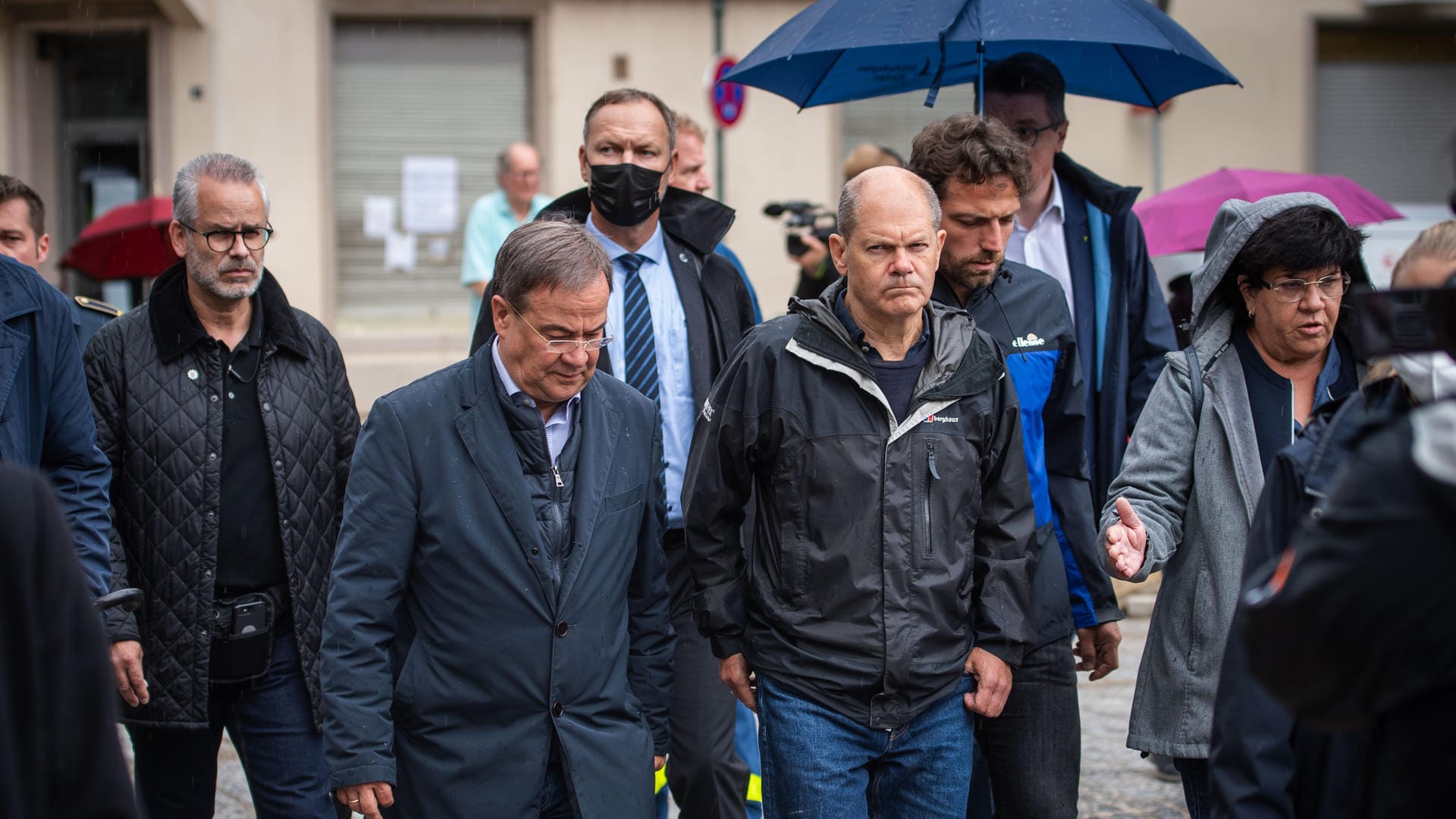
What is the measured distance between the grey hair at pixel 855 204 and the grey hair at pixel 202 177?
1.86m

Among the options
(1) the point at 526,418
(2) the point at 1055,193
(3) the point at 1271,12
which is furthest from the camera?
(3) the point at 1271,12

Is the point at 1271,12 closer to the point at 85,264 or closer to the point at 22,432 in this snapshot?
the point at 85,264

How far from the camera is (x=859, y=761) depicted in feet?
11.7

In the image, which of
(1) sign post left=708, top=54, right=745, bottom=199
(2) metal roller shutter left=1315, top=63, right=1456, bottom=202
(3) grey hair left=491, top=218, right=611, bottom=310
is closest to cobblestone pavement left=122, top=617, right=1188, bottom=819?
(3) grey hair left=491, top=218, right=611, bottom=310

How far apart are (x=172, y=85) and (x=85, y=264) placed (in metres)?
3.49

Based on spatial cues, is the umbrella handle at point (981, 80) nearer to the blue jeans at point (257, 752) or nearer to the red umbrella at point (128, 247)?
the blue jeans at point (257, 752)

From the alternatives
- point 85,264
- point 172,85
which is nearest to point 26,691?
point 85,264

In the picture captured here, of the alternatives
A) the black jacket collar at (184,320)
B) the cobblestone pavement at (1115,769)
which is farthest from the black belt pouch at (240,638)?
the cobblestone pavement at (1115,769)

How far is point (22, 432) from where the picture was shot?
12.8 feet

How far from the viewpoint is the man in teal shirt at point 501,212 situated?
29.8 feet

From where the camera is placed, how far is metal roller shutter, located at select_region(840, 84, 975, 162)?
1299 cm

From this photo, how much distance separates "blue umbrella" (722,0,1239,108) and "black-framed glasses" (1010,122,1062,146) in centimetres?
23

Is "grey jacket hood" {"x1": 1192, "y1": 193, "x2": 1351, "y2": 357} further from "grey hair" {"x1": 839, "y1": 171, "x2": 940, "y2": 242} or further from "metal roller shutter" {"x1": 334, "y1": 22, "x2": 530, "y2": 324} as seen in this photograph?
"metal roller shutter" {"x1": 334, "y1": 22, "x2": 530, "y2": 324}

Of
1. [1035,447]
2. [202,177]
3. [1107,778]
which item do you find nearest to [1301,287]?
[1035,447]
